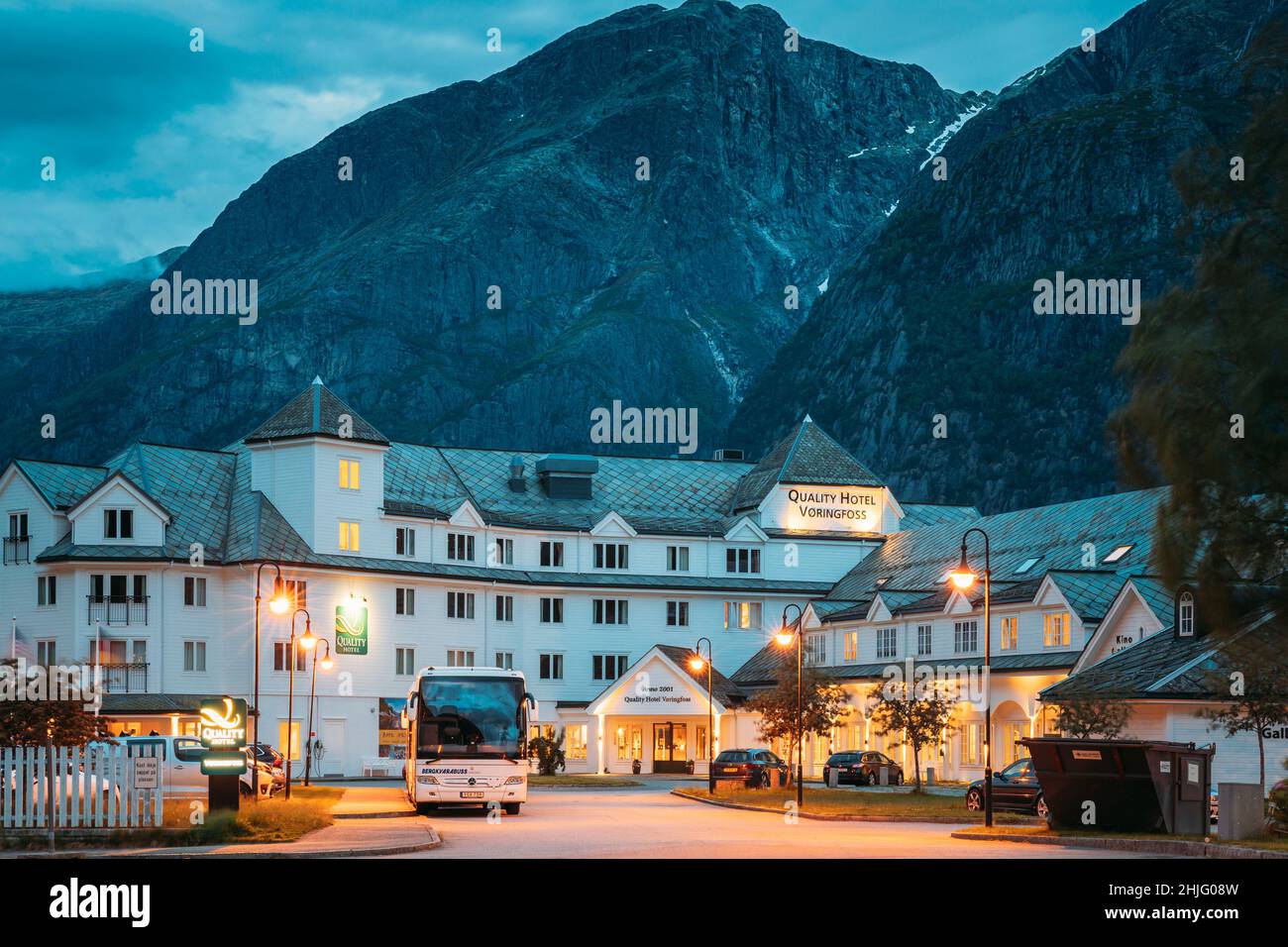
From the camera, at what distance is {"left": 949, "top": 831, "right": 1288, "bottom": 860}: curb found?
3275 centimetres

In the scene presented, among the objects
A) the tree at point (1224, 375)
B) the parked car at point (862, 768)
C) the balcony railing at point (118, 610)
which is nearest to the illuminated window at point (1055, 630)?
the parked car at point (862, 768)

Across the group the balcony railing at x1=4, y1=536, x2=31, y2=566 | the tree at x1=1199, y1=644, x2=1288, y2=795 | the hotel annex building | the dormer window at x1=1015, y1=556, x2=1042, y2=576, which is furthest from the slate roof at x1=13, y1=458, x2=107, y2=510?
the tree at x1=1199, y1=644, x2=1288, y2=795

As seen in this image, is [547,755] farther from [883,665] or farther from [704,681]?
[883,665]

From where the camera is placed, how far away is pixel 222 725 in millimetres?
38219

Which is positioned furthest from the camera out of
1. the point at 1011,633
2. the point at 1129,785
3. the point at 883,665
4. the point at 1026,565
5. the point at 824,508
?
the point at 824,508

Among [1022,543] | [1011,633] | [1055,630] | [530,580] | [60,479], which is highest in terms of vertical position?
[60,479]

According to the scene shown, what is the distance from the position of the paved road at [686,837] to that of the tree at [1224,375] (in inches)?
243

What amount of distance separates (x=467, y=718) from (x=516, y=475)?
56.3 m

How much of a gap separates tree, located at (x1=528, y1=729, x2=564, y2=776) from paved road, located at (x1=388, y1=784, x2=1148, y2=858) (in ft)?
113

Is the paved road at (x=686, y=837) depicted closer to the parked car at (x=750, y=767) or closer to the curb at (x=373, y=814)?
the curb at (x=373, y=814)

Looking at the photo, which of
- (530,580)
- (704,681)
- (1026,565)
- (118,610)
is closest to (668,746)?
(704,681)

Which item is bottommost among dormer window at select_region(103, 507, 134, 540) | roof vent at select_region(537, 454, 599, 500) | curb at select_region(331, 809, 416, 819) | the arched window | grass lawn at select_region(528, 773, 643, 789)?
grass lawn at select_region(528, 773, 643, 789)

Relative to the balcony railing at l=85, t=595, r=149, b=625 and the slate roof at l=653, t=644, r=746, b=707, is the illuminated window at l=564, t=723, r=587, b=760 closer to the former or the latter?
the slate roof at l=653, t=644, r=746, b=707

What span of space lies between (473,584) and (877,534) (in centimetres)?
2410
